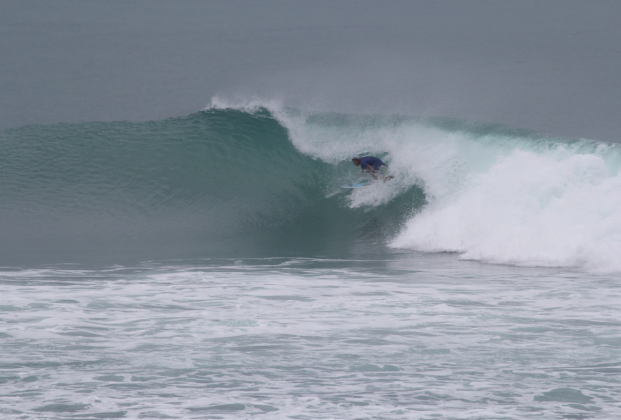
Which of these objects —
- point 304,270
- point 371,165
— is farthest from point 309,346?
point 371,165

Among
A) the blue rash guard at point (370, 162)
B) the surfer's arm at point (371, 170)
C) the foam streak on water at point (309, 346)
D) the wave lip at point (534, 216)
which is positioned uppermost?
the blue rash guard at point (370, 162)

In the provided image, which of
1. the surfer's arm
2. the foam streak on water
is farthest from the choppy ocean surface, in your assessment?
the surfer's arm

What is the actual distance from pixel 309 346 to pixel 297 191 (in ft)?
30.5

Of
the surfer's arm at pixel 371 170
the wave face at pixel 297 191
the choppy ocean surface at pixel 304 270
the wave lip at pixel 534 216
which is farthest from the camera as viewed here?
the surfer's arm at pixel 371 170

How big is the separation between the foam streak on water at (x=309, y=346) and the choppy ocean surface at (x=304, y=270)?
2 centimetres

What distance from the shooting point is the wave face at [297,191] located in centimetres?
1043

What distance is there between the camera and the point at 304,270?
9.03 metres

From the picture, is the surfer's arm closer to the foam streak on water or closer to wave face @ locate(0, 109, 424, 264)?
wave face @ locate(0, 109, 424, 264)

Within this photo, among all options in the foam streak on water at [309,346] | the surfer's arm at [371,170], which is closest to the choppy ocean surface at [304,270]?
the foam streak on water at [309,346]

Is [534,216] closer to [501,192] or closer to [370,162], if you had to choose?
[501,192]

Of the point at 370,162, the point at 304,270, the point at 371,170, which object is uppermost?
the point at 370,162

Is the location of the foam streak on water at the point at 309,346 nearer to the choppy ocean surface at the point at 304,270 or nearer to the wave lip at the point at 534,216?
the choppy ocean surface at the point at 304,270

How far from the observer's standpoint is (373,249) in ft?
36.0

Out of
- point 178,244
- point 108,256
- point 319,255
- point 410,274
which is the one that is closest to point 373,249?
point 319,255
